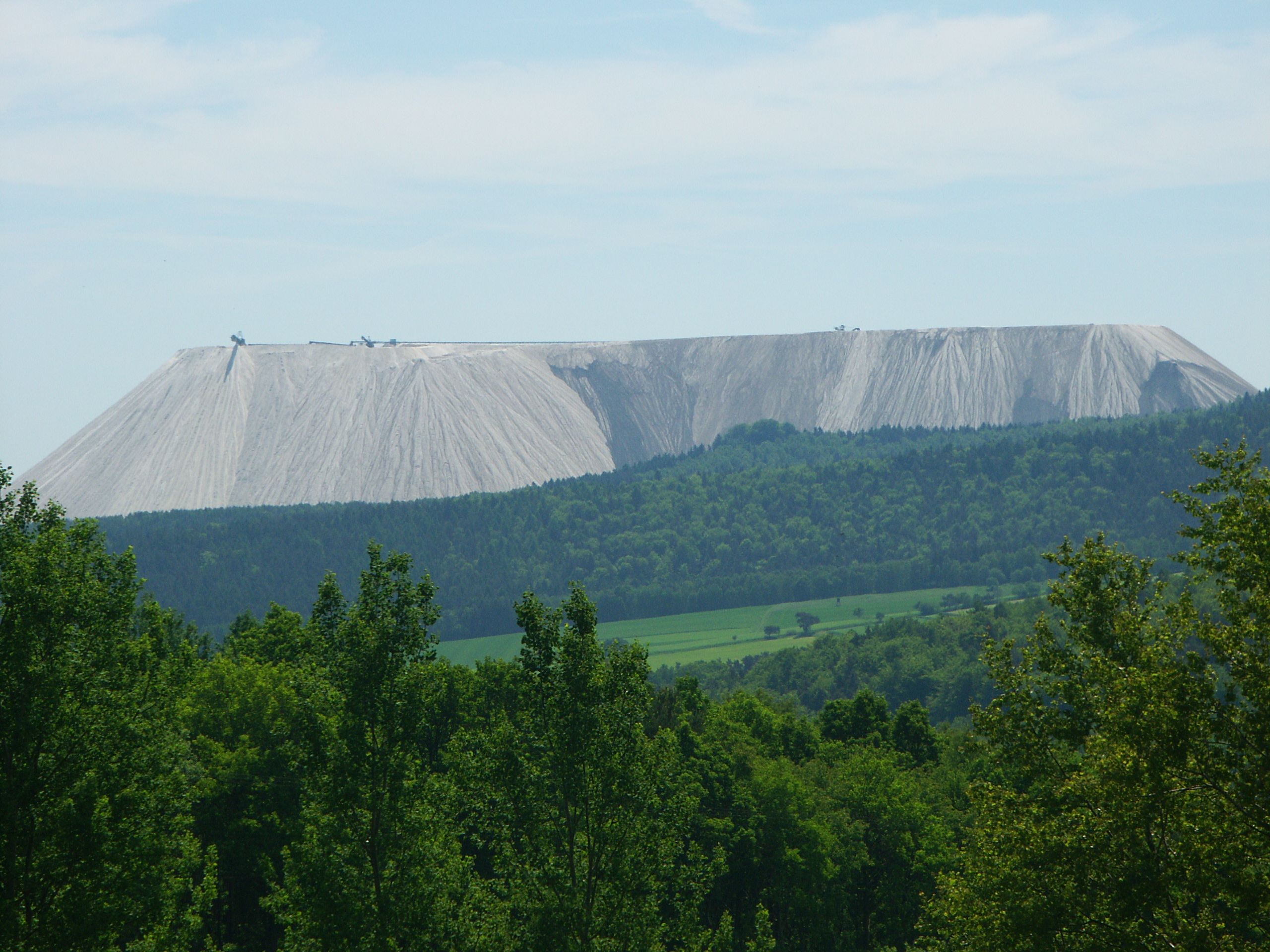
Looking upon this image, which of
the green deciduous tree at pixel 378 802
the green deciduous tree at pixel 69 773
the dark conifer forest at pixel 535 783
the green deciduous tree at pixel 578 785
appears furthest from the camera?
the green deciduous tree at pixel 578 785

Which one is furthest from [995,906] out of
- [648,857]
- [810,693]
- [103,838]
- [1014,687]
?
[810,693]

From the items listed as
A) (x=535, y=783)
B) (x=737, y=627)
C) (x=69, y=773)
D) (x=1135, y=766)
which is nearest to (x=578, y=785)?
(x=535, y=783)

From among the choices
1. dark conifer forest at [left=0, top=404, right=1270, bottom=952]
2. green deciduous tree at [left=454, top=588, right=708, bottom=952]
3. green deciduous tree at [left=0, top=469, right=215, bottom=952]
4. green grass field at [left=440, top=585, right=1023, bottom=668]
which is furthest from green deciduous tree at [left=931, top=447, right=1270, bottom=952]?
green grass field at [left=440, top=585, right=1023, bottom=668]

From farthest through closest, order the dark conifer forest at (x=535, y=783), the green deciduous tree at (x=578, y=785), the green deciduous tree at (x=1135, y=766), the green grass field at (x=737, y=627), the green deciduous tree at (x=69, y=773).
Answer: the green grass field at (x=737, y=627) → the green deciduous tree at (x=578, y=785) → the green deciduous tree at (x=69, y=773) → the dark conifer forest at (x=535, y=783) → the green deciduous tree at (x=1135, y=766)

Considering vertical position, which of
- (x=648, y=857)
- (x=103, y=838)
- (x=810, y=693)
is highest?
(x=103, y=838)

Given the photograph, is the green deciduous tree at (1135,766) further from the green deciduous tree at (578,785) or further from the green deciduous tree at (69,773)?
the green deciduous tree at (69,773)

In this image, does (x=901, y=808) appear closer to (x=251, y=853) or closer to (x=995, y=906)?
(x=251, y=853)

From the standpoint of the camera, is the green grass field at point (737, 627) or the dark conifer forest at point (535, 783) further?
the green grass field at point (737, 627)

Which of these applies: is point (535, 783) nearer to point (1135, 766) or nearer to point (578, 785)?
point (578, 785)

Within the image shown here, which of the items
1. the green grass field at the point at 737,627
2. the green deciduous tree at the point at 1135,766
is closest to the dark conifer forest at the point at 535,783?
the green deciduous tree at the point at 1135,766
